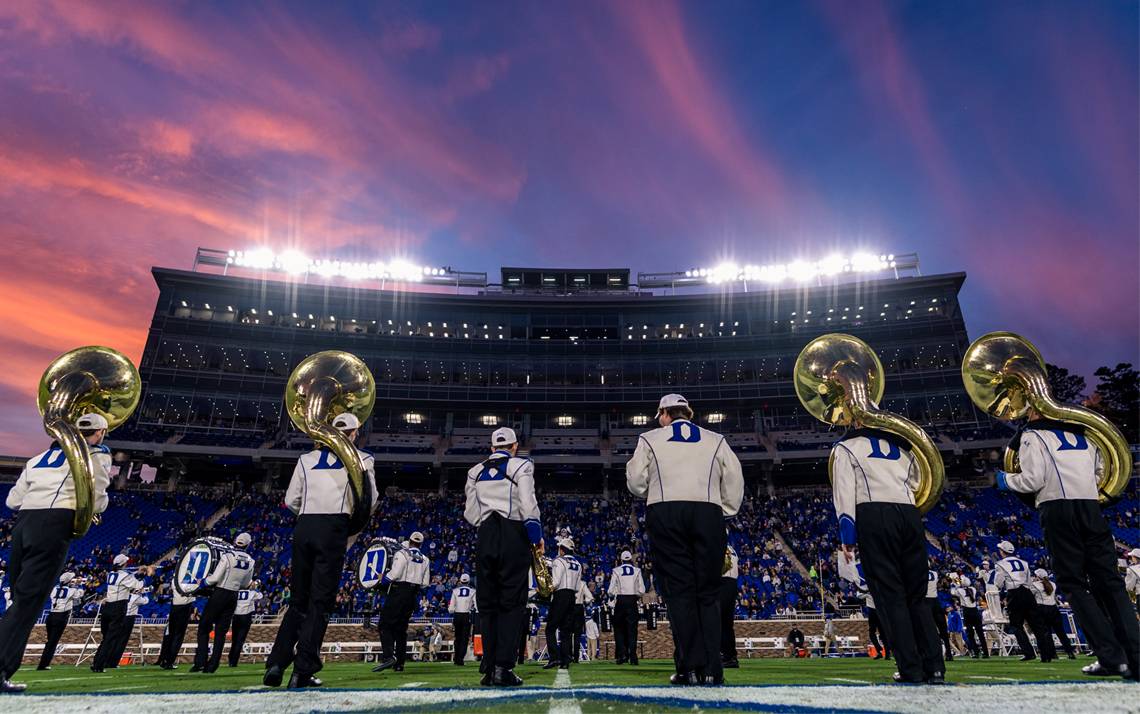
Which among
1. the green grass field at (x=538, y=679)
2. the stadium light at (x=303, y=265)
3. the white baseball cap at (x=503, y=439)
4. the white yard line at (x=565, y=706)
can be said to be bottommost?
the green grass field at (x=538, y=679)

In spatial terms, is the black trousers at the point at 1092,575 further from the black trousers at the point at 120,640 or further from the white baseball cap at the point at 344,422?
the black trousers at the point at 120,640

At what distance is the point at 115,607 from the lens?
11.4m

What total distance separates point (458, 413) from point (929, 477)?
40.4m

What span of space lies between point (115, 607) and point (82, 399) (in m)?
7.42

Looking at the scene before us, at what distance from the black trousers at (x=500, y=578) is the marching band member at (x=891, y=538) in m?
2.84

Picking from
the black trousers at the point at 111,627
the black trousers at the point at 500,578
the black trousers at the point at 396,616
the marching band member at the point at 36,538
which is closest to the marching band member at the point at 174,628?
the black trousers at the point at 111,627

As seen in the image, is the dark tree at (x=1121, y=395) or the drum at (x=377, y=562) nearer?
the drum at (x=377, y=562)

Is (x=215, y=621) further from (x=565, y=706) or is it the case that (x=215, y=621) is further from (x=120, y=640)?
(x=565, y=706)

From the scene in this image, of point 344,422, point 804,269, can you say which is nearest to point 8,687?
point 344,422

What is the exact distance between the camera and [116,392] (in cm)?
682

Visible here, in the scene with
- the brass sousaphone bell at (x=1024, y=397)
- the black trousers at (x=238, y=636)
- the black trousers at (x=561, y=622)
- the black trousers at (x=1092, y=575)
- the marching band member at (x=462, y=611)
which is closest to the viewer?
the black trousers at (x=1092, y=575)

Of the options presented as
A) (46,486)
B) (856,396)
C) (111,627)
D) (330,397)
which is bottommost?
(111,627)

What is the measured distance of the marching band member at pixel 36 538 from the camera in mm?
Answer: 5188

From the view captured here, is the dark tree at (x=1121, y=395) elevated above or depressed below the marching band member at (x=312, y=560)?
above
